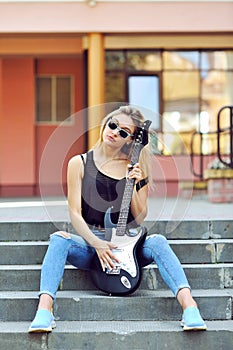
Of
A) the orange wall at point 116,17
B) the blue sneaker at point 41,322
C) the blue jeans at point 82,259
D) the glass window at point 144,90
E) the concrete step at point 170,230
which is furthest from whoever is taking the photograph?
the glass window at point 144,90

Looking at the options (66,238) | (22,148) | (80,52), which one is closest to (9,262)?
(66,238)

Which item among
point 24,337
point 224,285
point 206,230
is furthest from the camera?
point 206,230

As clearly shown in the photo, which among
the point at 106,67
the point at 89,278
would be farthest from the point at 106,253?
the point at 106,67

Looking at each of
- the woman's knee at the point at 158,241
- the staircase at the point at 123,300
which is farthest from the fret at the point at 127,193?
the staircase at the point at 123,300

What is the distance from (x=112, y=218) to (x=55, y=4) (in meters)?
5.58

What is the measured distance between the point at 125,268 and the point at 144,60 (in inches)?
276

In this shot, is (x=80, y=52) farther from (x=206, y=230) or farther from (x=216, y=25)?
(x=206, y=230)

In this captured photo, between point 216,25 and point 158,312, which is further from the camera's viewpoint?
point 216,25

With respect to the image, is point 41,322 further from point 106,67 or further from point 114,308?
point 106,67

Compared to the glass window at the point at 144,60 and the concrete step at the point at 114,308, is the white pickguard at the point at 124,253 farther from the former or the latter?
the glass window at the point at 144,60

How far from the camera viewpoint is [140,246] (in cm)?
368

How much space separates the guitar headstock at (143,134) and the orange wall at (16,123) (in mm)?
7274

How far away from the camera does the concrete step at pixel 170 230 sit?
433 cm

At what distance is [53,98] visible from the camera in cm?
1116
